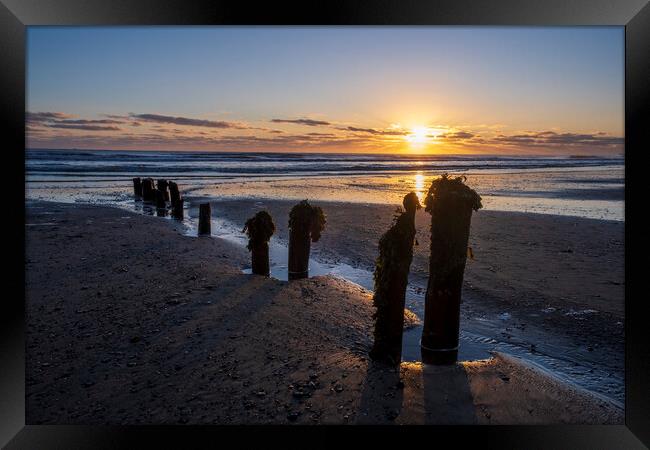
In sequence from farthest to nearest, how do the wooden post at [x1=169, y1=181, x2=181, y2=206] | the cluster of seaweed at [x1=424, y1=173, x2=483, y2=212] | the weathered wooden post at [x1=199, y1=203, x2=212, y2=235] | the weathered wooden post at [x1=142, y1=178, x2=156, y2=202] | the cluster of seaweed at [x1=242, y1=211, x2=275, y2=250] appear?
the weathered wooden post at [x1=142, y1=178, x2=156, y2=202]
the wooden post at [x1=169, y1=181, x2=181, y2=206]
the weathered wooden post at [x1=199, y1=203, x2=212, y2=235]
the cluster of seaweed at [x1=242, y1=211, x2=275, y2=250]
the cluster of seaweed at [x1=424, y1=173, x2=483, y2=212]

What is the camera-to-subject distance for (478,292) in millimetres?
8406

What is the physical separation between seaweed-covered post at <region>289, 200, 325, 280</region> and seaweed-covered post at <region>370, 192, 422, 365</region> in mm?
3372

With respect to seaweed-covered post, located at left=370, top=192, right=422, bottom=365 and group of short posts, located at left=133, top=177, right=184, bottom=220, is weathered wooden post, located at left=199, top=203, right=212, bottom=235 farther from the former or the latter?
seaweed-covered post, located at left=370, top=192, right=422, bottom=365

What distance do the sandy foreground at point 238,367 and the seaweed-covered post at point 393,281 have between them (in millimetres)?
252

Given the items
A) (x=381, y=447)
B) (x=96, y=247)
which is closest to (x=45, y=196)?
(x=96, y=247)

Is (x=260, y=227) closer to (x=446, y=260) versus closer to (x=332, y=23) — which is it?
(x=446, y=260)

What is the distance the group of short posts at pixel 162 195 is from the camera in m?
15.6

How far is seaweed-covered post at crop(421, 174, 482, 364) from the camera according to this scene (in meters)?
4.97

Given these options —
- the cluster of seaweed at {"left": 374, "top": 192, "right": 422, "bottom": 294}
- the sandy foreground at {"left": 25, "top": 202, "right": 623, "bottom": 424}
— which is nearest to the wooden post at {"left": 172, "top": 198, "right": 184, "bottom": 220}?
the sandy foreground at {"left": 25, "top": 202, "right": 623, "bottom": 424}

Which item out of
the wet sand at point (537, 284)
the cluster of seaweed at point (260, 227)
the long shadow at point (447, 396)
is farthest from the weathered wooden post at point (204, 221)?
the long shadow at point (447, 396)

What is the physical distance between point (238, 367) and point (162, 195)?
44.5 ft

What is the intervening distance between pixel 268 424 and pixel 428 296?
2245mm

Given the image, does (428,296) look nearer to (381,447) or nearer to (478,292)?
(381,447)

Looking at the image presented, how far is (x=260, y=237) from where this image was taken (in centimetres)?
841
